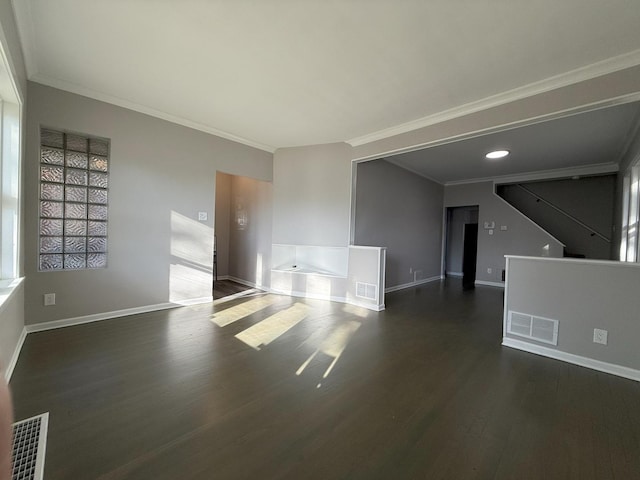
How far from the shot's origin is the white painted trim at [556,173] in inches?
217

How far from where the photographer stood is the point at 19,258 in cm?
Answer: 258

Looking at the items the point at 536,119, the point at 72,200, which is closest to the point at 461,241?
the point at 536,119

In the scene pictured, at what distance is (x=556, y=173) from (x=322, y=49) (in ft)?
21.0

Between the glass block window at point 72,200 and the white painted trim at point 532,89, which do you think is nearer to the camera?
the white painted trim at point 532,89

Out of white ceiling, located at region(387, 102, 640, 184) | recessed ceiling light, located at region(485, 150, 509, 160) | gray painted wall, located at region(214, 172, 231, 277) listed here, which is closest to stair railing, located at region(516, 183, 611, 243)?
white ceiling, located at region(387, 102, 640, 184)

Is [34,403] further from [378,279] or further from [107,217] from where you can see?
[378,279]

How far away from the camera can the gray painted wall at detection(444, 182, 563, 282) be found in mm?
6301

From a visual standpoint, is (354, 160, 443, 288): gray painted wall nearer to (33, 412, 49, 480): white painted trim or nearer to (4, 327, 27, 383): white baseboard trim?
(33, 412, 49, 480): white painted trim

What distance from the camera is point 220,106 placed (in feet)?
11.6

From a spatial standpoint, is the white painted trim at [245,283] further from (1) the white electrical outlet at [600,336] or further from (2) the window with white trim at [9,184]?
(1) the white electrical outlet at [600,336]

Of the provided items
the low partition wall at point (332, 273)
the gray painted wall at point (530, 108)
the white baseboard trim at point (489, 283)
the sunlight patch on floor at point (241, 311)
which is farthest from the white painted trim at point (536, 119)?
the white baseboard trim at point (489, 283)

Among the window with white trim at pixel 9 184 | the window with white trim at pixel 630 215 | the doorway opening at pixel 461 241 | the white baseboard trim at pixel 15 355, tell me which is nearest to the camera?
the white baseboard trim at pixel 15 355

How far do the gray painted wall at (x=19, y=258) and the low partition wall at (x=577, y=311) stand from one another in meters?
4.36

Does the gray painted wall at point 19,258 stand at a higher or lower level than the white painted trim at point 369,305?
higher
